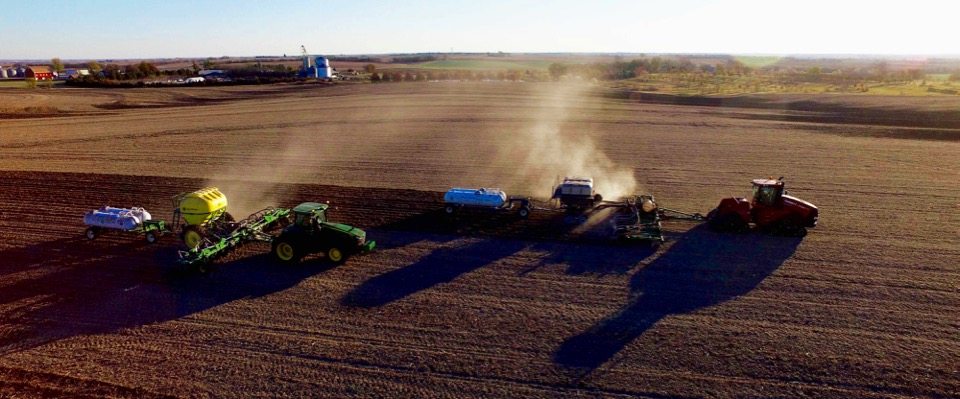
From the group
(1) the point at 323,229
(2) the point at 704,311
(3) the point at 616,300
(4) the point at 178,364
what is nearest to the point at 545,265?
(3) the point at 616,300

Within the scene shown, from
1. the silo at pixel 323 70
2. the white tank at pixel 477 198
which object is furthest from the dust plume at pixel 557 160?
the silo at pixel 323 70

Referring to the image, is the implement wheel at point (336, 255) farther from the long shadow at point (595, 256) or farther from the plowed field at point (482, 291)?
the long shadow at point (595, 256)

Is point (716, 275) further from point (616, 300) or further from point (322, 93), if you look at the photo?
point (322, 93)

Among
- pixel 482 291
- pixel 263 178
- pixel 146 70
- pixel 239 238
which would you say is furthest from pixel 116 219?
pixel 146 70

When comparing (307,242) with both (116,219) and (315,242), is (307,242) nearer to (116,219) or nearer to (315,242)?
(315,242)

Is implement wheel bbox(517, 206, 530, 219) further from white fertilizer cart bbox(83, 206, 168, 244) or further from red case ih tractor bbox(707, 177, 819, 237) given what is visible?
white fertilizer cart bbox(83, 206, 168, 244)

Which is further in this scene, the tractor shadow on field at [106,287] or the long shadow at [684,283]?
the tractor shadow on field at [106,287]

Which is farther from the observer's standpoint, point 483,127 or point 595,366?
point 483,127

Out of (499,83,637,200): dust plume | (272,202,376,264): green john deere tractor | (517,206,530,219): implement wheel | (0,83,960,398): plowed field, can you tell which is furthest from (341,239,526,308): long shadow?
(499,83,637,200): dust plume
